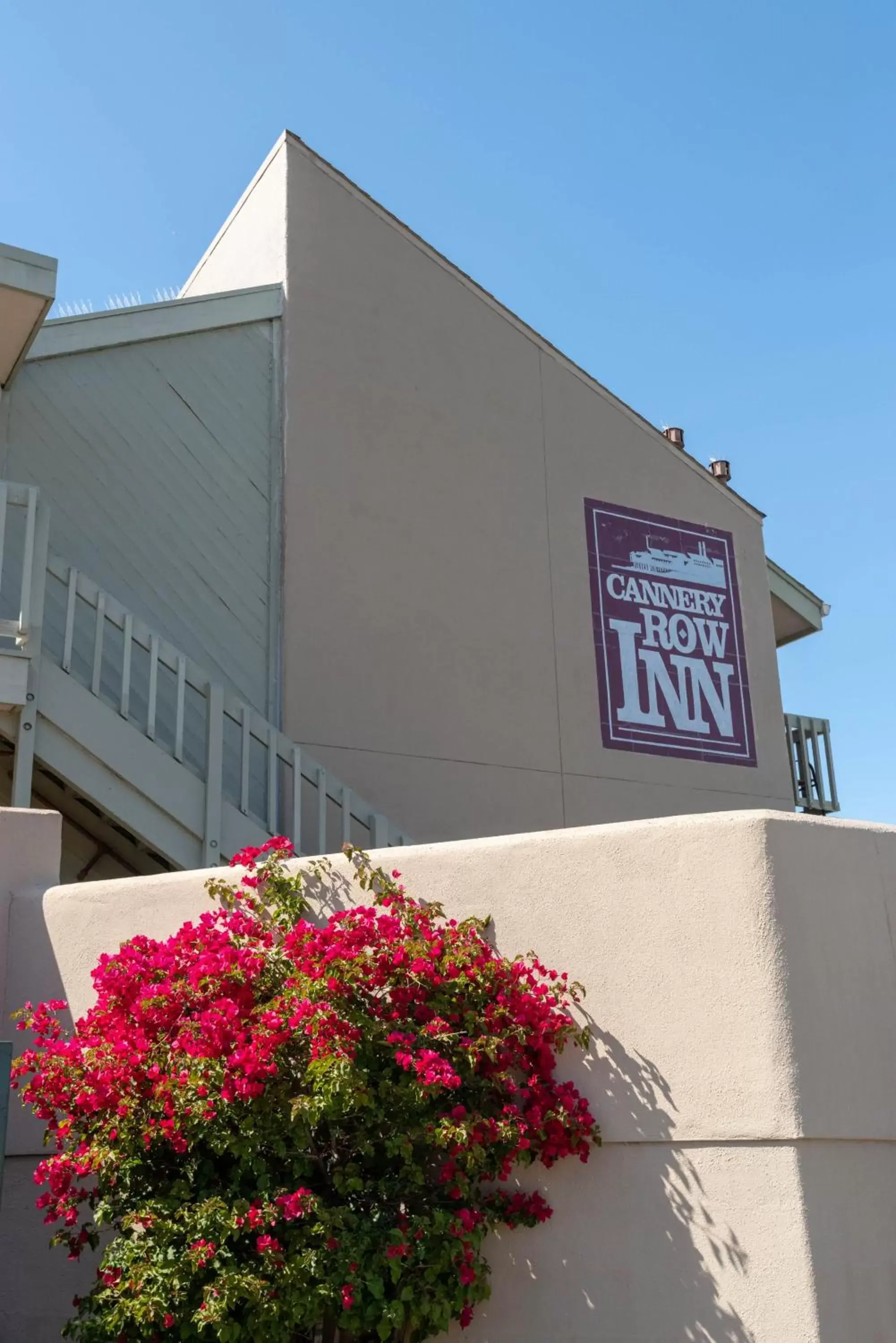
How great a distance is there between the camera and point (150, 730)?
25.9 ft

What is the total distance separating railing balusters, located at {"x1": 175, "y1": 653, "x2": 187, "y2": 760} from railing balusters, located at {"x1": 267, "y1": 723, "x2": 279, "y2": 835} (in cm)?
58

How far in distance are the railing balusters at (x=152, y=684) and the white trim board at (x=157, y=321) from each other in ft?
10.2

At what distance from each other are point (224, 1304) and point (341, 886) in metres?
1.61

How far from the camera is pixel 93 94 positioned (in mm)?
10328

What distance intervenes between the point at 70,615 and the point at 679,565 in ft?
22.8

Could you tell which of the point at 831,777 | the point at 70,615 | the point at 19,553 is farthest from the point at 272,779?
the point at 831,777

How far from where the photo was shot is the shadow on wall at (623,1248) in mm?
4332

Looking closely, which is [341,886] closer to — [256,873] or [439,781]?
[256,873]

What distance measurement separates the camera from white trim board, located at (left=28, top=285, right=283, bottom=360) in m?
10.1

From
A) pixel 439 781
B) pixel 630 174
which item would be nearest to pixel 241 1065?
pixel 439 781

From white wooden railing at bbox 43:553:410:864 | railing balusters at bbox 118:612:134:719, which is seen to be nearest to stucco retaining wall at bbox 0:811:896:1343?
railing balusters at bbox 118:612:134:719

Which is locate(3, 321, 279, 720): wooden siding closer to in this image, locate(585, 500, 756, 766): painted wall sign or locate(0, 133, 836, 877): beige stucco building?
locate(0, 133, 836, 877): beige stucco building

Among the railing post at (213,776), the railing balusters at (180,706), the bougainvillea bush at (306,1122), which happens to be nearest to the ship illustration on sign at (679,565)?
the railing post at (213,776)

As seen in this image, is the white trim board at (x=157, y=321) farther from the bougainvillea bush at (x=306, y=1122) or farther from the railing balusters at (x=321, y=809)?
the bougainvillea bush at (x=306, y=1122)
